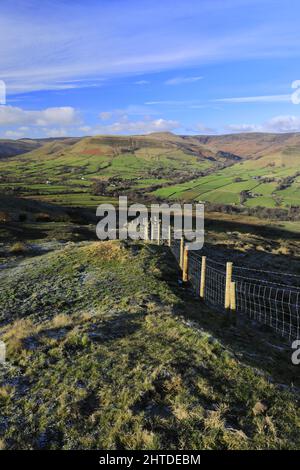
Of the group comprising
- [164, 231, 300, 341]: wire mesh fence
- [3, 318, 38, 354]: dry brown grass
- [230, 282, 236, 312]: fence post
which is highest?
[230, 282, 236, 312]: fence post

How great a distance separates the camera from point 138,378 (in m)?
8.28

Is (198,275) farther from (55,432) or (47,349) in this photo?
(55,432)

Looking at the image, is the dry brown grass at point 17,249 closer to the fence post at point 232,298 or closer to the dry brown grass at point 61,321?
the dry brown grass at point 61,321

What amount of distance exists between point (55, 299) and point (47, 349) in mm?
5048

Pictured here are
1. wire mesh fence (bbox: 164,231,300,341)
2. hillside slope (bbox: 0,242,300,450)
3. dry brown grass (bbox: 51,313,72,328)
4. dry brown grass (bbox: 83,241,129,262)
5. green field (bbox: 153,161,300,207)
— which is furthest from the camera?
green field (bbox: 153,161,300,207)

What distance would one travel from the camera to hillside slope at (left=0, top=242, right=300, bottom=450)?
6586 millimetres

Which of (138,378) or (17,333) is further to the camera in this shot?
(17,333)

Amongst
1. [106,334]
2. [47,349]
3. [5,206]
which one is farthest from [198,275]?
[5,206]

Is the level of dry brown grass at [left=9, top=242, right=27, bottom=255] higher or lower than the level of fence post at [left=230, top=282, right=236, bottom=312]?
lower

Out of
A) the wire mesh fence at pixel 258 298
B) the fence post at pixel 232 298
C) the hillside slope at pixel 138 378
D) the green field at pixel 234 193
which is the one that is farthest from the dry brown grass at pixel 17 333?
the green field at pixel 234 193

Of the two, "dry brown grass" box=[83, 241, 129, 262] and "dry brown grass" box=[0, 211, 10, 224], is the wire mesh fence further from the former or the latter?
"dry brown grass" box=[0, 211, 10, 224]

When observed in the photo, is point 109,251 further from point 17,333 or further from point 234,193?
point 234,193

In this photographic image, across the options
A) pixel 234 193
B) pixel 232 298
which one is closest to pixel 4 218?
pixel 232 298

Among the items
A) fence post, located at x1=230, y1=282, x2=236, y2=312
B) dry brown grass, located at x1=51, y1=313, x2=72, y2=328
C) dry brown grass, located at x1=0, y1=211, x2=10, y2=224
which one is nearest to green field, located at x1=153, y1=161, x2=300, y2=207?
dry brown grass, located at x1=0, y1=211, x2=10, y2=224
